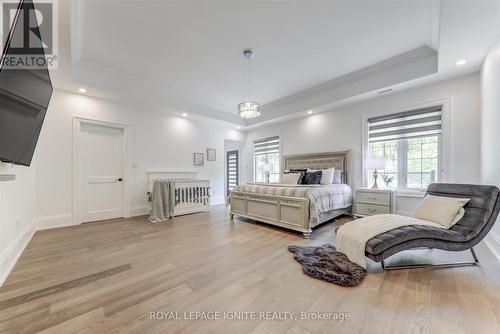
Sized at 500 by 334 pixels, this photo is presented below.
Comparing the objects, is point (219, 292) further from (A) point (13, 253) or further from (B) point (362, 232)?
(A) point (13, 253)

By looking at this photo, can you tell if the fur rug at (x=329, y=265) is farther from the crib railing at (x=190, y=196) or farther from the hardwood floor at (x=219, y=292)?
the crib railing at (x=190, y=196)

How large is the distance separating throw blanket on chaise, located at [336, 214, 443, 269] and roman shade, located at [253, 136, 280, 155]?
4.21 meters

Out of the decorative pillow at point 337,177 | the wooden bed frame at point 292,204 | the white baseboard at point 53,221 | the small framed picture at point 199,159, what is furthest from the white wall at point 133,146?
the decorative pillow at point 337,177

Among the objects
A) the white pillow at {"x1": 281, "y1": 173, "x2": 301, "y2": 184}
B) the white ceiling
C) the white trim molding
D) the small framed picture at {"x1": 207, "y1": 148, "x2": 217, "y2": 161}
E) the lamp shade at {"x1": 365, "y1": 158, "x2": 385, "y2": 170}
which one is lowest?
the white pillow at {"x1": 281, "y1": 173, "x2": 301, "y2": 184}

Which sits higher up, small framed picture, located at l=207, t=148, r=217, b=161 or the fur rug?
small framed picture, located at l=207, t=148, r=217, b=161

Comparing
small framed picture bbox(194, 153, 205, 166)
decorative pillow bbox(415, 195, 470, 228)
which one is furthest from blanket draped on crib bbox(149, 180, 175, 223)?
decorative pillow bbox(415, 195, 470, 228)

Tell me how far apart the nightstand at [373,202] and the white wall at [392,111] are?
469mm

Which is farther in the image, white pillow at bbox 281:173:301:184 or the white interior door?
white pillow at bbox 281:173:301:184

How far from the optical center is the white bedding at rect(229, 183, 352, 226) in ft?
10.6

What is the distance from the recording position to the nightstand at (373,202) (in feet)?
12.3

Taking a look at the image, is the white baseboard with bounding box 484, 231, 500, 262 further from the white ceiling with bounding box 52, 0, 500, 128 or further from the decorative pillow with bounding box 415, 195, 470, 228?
the white ceiling with bounding box 52, 0, 500, 128

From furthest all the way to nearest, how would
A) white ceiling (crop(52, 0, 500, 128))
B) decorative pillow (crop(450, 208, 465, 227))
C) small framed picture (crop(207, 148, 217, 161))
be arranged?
1. small framed picture (crop(207, 148, 217, 161))
2. white ceiling (crop(52, 0, 500, 128))
3. decorative pillow (crop(450, 208, 465, 227))

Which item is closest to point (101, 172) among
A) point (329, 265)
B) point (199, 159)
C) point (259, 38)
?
point (199, 159)

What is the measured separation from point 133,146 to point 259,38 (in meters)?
3.73
